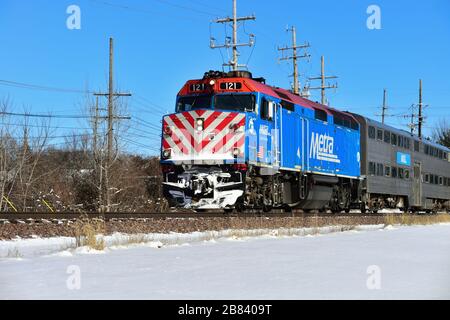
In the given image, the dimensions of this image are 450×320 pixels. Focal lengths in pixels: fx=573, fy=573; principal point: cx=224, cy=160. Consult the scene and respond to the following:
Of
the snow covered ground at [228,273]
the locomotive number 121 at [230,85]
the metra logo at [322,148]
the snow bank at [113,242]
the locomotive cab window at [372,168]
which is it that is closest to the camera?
the snow covered ground at [228,273]

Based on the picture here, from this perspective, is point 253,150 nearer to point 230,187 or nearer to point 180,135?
point 230,187

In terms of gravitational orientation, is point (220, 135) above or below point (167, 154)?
above

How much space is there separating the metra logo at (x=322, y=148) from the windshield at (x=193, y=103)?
5.20 m

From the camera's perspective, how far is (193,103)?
17.5 metres

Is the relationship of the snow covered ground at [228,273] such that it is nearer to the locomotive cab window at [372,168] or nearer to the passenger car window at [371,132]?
the locomotive cab window at [372,168]

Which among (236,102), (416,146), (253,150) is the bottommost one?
(253,150)

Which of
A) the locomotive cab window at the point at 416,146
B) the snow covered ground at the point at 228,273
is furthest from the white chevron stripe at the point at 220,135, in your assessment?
the locomotive cab window at the point at 416,146

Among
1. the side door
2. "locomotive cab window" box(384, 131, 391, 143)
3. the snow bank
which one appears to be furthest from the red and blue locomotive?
the side door

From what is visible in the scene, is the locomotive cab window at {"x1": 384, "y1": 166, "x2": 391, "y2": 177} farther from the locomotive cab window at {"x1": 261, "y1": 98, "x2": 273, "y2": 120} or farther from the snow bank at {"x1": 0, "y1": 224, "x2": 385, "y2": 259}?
the snow bank at {"x1": 0, "y1": 224, "x2": 385, "y2": 259}

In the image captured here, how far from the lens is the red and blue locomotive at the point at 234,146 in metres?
16.2

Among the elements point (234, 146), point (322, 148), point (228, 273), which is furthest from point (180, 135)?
point (228, 273)

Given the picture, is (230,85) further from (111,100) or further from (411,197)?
(411,197)

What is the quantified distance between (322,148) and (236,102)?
6121 millimetres
